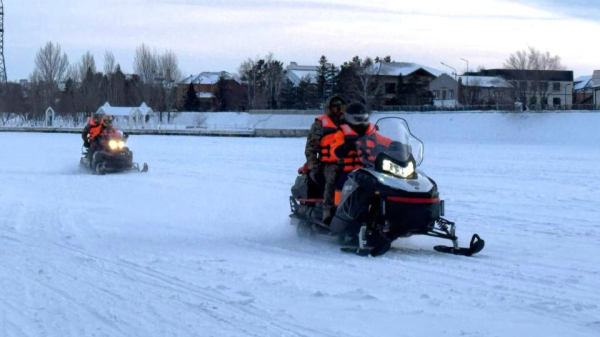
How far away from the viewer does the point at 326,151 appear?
10.3 metres

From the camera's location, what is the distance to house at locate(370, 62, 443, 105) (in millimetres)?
87188

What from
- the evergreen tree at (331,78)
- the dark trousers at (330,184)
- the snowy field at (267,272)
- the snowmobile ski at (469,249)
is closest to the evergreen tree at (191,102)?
the evergreen tree at (331,78)

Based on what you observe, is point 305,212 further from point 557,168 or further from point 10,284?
point 557,168

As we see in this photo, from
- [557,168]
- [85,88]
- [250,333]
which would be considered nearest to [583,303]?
[250,333]

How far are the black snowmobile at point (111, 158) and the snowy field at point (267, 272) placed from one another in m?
5.77

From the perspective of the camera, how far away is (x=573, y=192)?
17.4 meters

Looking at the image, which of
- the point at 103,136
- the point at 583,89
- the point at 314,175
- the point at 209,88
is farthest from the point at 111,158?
the point at 209,88

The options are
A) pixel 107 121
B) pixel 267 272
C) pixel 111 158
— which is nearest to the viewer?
pixel 267 272

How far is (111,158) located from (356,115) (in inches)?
557

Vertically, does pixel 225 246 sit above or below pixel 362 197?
below

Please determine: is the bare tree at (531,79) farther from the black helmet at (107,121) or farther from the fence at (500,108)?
the black helmet at (107,121)

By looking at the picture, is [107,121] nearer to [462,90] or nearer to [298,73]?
[462,90]

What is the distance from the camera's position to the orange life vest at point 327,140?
33.5ft

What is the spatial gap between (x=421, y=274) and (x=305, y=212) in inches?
118
